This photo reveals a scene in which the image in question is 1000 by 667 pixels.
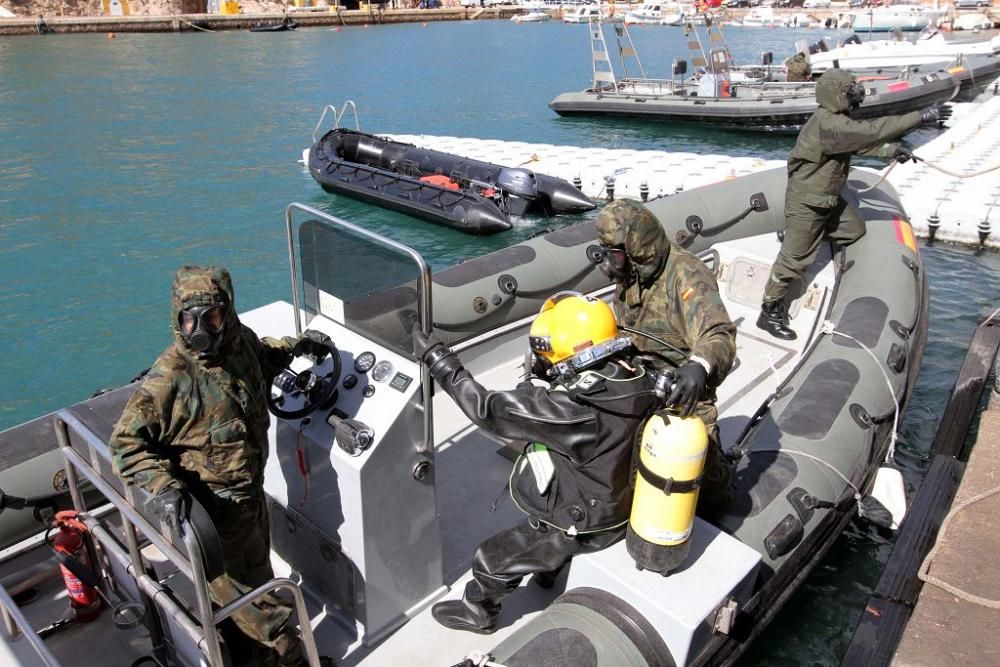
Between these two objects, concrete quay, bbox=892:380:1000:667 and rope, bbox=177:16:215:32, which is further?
rope, bbox=177:16:215:32

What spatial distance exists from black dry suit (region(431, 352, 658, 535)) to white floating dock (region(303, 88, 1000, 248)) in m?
8.82

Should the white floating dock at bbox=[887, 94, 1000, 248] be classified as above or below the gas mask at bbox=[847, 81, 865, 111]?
below

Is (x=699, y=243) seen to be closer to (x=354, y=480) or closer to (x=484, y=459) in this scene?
(x=484, y=459)

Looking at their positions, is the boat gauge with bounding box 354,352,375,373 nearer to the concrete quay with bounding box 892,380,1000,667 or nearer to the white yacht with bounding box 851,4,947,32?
the concrete quay with bounding box 892,380,1000,667

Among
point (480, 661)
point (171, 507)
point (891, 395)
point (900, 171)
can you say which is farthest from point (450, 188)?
point (171, 507)

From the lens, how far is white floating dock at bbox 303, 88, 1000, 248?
31.9 feet

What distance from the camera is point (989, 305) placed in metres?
8.27

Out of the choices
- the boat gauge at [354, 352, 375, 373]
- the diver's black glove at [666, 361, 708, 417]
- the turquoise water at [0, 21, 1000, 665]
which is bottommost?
the turquoise water at [0, 21, 1000, 665]

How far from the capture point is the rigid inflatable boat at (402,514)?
2.56 metres

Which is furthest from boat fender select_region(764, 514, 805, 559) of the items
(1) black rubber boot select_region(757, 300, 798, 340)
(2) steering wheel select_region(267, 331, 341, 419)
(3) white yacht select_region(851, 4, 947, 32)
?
(3) white yacht select_region(851, 4, 947, 32)

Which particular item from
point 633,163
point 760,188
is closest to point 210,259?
point 633,163

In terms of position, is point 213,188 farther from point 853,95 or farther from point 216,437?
point 216,437

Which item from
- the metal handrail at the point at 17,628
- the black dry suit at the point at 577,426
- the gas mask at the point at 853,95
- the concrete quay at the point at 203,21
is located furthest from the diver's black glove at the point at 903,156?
the concrete quay at the point at 203,21

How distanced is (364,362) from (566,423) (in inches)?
38.1
